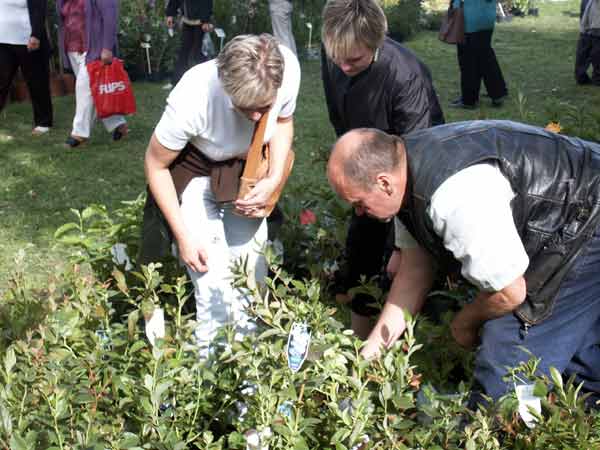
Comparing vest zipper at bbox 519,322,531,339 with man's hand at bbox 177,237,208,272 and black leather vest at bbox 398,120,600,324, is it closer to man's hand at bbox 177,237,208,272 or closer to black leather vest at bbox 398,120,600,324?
black leather vest at bbox 398,120,600,324

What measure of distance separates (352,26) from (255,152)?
0.61m

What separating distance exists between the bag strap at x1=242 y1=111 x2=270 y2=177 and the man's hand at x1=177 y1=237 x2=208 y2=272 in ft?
1.07

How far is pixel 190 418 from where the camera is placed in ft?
8.10

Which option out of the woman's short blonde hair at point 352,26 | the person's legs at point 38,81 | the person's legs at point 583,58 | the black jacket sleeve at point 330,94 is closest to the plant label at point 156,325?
the woman's short blonde hair at point 352,26

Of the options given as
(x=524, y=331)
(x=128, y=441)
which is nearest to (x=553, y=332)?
(x=524, y=331)

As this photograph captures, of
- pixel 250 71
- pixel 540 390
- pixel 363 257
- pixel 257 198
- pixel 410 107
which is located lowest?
pixel 363 257

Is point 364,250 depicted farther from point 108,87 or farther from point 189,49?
point 189,49

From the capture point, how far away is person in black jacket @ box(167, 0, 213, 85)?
8.89 m

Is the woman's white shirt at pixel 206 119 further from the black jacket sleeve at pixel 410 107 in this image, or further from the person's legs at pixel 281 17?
the person's legs at pixel 281 17

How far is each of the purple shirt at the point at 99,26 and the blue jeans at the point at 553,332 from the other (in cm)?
522

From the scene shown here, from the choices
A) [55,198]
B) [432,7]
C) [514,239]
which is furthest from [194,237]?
[432,7]

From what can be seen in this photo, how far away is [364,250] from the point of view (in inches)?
143

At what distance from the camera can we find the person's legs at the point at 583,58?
9930 millimetres

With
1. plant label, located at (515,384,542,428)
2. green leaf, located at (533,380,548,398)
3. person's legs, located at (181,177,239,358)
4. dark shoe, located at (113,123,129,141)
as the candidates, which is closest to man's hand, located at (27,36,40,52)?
dark shoe, located at (113,123,129,141)
